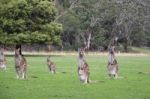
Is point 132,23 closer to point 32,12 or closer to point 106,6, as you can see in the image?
point 106,6

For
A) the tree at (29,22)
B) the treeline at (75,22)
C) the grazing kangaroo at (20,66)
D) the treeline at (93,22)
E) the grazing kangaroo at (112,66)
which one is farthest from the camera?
the treeline at (93,22)

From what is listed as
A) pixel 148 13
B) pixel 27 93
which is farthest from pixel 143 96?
pixel 148 13

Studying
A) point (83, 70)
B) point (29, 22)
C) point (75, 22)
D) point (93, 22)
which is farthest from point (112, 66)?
point (75, 22)

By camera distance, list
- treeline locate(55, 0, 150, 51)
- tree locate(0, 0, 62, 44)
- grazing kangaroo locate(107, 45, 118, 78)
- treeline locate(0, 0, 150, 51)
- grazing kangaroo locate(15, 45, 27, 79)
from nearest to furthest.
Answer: grazing kangaroo locate(15, 45, 27, 79) → grazing kangaroo locate(107, 45, 118, 78) → tree locate(0, 0, 62, 44) → treeline locate(0, 0, 150, 51) → treeline locate(55, 0, 150, 51)

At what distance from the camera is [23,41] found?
2515 inches

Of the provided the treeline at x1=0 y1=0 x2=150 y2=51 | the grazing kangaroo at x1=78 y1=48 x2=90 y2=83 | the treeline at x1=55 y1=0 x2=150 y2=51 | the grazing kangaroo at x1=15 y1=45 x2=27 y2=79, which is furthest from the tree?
the grazing kangaroo at x1=78 y1=48 x2=90 y2=83

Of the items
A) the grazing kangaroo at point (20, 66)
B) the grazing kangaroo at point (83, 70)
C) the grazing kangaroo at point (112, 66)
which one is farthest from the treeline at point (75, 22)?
the grazing kangaroo at point (83, 70)

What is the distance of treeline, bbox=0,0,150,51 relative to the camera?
6556cm

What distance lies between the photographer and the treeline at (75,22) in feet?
215

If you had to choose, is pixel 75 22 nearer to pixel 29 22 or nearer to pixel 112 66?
pixel 29 22

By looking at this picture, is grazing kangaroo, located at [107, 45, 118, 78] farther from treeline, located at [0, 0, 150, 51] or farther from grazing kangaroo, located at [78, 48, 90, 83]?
treeline, located at [0, 0, 150, 51]

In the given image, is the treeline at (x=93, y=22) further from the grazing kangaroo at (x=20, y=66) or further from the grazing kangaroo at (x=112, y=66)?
the grazing kangaroo at (x=20, y=66)

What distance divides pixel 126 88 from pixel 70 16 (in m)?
72.1

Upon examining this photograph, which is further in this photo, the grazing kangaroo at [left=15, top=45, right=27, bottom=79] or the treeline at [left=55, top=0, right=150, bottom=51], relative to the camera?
the treeline at [left=55, top=0, right=150, bottom=51]
